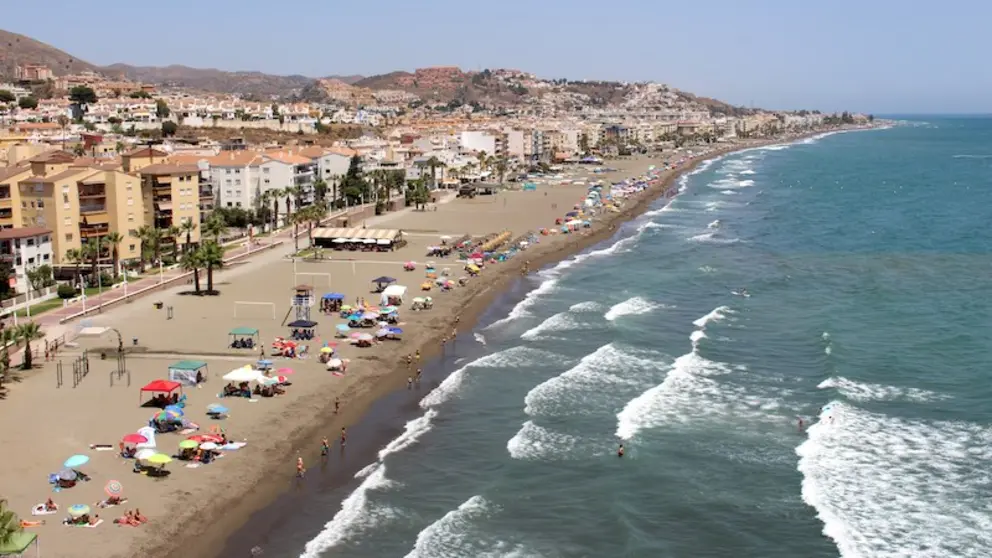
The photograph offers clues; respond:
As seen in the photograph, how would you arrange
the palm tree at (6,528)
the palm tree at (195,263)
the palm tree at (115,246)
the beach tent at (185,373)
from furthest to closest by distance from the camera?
the palm tree at (115,246) → the palm tree at (195,263) → the beach tent at (185,373) → the palm tree at (6,528)

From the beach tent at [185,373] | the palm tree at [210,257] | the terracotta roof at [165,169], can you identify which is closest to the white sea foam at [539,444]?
the beach tent at [185,373]

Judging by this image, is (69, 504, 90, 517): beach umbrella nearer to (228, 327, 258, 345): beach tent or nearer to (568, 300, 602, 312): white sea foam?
(228, 327, 258, 345): beach tent

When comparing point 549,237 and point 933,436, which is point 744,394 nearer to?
point 933,436

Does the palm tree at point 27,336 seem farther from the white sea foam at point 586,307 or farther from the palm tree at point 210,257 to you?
the white sea foam at point 586,307

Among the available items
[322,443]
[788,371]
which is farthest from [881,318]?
[322,443]

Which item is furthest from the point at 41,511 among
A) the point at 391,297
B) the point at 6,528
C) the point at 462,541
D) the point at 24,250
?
the point at 24,250

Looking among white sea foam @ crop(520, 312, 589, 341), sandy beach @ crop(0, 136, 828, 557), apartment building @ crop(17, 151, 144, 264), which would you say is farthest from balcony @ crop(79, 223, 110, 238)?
white sea foam @ crop(520, 312, 589, 341)

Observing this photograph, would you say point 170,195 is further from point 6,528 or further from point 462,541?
point 6,528
